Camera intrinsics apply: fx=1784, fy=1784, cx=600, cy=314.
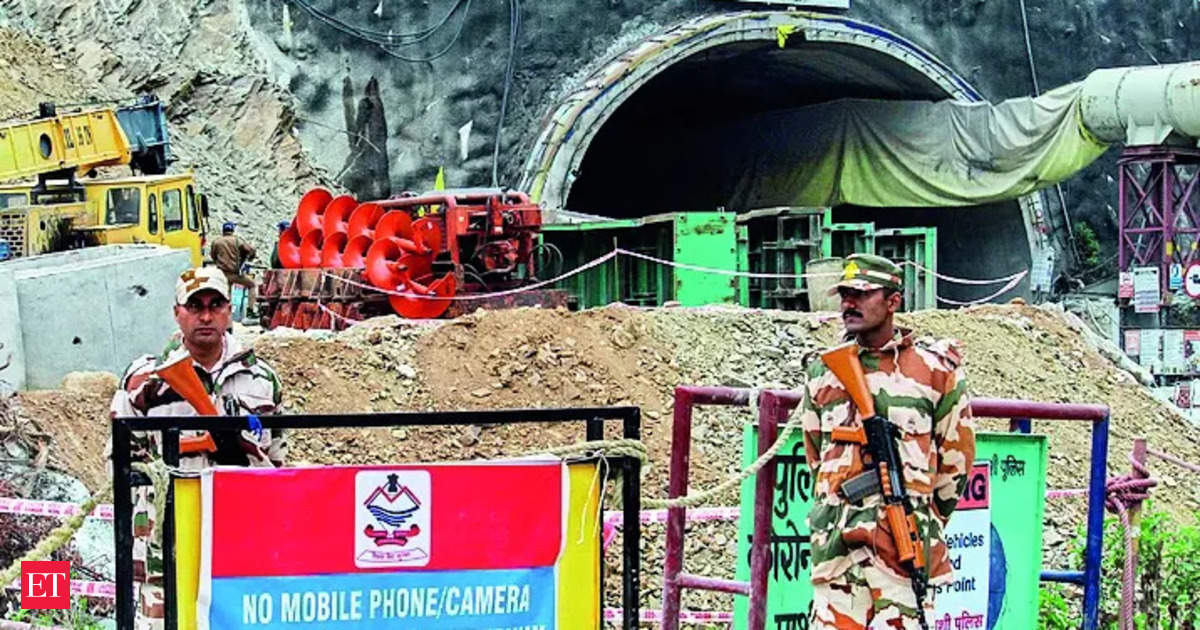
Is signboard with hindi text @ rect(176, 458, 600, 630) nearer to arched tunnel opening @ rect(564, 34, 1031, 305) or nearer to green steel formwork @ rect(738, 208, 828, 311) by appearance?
green steel formwork @ rect(738, 208, 828, 311)

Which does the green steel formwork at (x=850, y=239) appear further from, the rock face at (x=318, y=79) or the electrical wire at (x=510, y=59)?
the electrical wire at (x=510, y=59)

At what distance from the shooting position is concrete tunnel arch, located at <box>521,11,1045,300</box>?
2534 centimetres

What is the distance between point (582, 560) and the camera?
16.5 ft

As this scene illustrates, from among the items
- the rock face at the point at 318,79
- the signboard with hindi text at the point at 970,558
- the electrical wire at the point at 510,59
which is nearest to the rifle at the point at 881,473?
the signboard with hindi text at the point at 970,558

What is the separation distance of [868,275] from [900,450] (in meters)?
0.57

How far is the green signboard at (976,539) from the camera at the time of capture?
19.2 feet

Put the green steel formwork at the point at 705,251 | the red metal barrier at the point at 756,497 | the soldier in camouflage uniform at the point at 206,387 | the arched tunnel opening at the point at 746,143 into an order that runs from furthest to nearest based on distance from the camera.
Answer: the arched tunnel opening at the point at 746,143 → the green steel formwork at the point at 705,251 → the red metal barrier at the point at 756,497 → the soldier in camouflage uniform at the point at 206,387

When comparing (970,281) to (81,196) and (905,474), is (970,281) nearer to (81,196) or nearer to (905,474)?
(81,196)

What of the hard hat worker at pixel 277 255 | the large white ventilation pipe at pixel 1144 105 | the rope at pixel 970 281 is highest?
the large white ventilation pipe at pixel 1144 105

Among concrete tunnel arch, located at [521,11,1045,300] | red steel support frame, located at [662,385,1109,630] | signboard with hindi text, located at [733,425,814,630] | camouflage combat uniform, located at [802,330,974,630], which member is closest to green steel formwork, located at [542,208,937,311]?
concrete tunnel arch, located at [521,11,1045,300]

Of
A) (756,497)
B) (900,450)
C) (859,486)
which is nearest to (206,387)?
(756,497)

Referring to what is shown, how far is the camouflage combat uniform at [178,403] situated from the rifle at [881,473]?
1817mm

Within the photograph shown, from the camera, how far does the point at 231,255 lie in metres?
19.4

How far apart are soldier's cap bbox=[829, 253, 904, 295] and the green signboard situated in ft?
1.79
